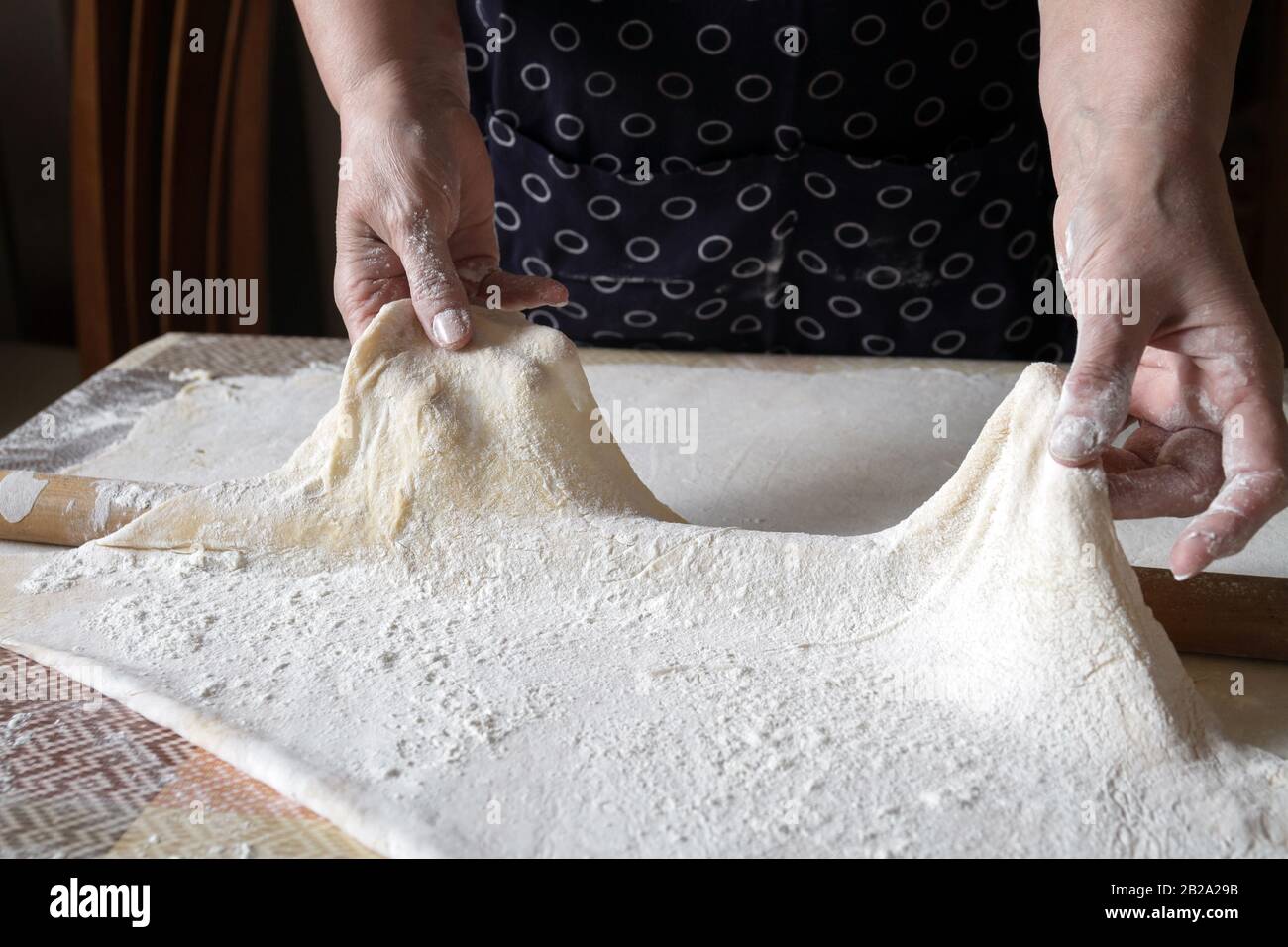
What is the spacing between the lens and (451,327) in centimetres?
125

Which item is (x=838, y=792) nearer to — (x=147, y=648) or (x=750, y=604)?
(x=750, y=604)

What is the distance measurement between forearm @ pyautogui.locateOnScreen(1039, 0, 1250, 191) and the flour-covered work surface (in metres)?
0.23

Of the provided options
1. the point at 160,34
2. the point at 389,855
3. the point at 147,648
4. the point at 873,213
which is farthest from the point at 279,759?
the point at 160,34

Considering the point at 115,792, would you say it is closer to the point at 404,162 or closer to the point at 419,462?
the point at 419,462

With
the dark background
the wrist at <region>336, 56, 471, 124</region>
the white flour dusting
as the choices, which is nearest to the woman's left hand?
the wrist at <region>336, 56, 471, 124</region>

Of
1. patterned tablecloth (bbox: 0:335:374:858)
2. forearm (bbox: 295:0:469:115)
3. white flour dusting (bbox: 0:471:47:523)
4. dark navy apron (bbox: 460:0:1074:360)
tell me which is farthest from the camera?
dark navy apron (bbox: 460:0:1074:360)

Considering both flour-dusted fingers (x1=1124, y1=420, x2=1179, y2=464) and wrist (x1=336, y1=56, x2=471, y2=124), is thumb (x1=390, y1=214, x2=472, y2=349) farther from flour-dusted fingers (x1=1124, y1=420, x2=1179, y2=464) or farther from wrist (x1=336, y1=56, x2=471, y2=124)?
flour-dusted fingers (x1=1124, y1=420, x2=1179, y2=464)

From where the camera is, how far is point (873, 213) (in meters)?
1.69

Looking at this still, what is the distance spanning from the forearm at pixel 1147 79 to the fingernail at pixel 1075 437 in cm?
26

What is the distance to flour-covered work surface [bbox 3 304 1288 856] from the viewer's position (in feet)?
2.80

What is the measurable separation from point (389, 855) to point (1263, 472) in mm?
755

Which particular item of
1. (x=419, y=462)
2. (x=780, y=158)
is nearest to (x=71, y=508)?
(x=419, y=462)

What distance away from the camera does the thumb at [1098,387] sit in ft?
3.07

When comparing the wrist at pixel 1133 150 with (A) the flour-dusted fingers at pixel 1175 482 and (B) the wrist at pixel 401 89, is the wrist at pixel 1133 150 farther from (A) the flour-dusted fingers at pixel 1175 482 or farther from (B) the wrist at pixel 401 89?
(B) the wrist at pixel 401 89
